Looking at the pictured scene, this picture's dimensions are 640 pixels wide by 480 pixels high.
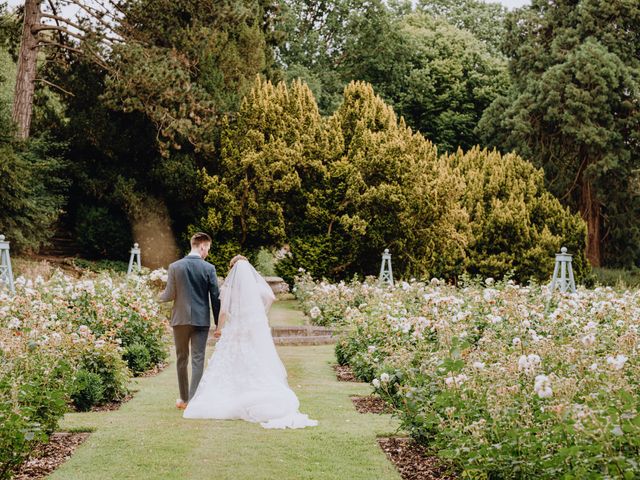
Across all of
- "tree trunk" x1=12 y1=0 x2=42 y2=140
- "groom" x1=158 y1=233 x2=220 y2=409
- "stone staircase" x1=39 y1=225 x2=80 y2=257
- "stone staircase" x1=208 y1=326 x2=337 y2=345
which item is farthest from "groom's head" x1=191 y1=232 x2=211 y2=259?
"stone staircase" x1=39 y1=225 x2=80 y2=257

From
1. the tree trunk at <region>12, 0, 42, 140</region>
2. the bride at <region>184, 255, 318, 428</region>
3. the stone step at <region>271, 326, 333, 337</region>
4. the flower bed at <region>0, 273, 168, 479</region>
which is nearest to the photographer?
the flower bed at <region>0, 273, 168, 479</region>

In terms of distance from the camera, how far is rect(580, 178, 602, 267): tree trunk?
31.7 m

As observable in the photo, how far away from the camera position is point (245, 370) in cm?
782

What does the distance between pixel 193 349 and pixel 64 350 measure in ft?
4.49

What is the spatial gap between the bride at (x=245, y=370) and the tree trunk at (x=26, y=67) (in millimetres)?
15795

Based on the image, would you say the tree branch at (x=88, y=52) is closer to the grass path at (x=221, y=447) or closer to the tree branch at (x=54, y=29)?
the tree branch at (x=54, y=29)

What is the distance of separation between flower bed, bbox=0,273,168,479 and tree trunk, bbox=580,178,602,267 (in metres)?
23.1

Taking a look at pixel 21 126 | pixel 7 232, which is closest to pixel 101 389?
pixel 7 232

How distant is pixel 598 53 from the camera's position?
29.4 metres

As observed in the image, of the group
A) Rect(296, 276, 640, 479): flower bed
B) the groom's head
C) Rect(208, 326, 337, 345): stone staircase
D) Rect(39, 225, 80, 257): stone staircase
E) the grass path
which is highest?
Rect(39, 225, 80, 257): stone staircase

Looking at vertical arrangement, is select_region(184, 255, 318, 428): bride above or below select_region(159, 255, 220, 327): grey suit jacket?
below

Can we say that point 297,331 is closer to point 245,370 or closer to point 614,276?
point 245,370

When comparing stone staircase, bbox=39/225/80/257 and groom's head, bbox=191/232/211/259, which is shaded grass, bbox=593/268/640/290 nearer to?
stone staircase, bbox=39/225/80/257

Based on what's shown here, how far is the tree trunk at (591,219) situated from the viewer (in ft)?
104
